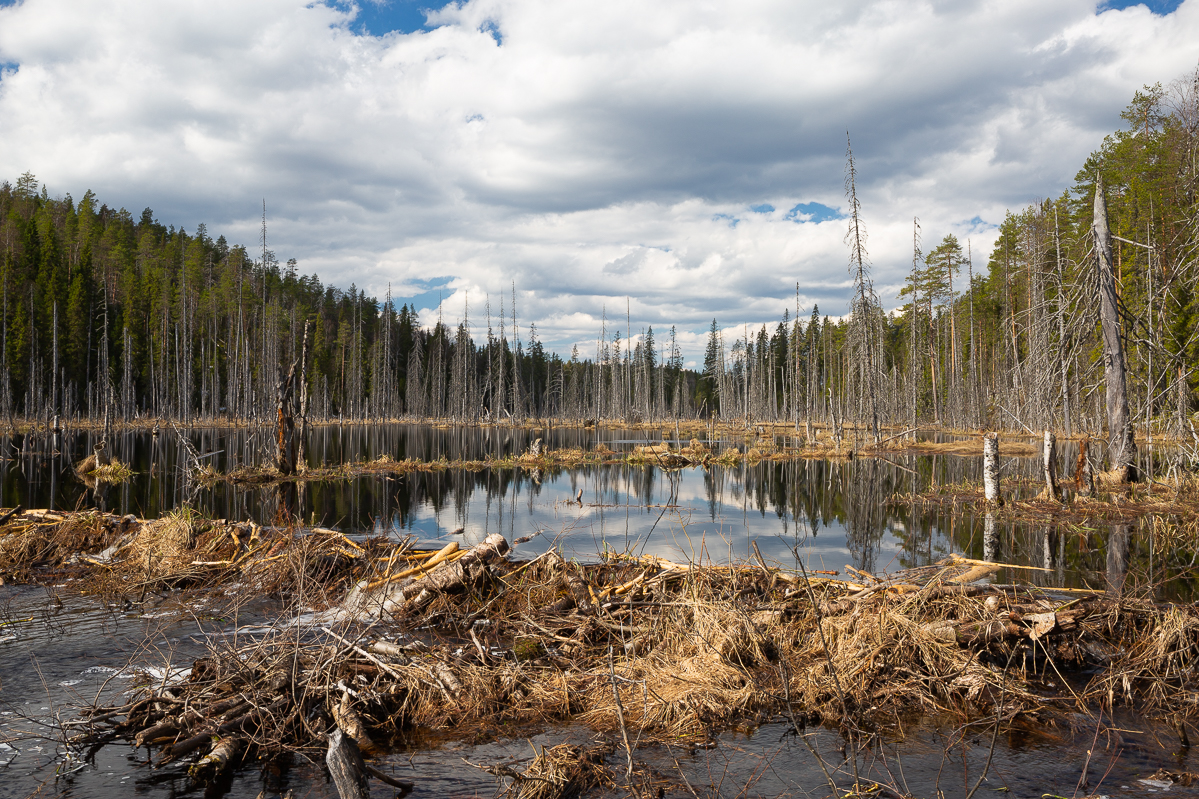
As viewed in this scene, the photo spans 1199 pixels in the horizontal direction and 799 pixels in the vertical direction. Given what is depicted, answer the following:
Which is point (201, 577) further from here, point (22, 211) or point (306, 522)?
point (22, 211)

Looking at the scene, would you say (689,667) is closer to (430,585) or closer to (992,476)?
(430,585)

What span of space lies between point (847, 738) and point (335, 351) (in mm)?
84625

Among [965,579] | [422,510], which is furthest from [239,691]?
[422,510]

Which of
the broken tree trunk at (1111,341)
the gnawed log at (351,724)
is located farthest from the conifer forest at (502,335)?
the gnawed log at (351,724)

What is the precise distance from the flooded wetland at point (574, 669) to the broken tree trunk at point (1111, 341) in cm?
508

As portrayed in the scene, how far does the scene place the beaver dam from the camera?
14.4 ft

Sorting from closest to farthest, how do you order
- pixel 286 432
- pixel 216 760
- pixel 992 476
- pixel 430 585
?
pixel 216 760 → pixel 430 585 → pixel 992 476 → pixel 286 432

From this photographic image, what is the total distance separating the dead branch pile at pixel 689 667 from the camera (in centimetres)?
481

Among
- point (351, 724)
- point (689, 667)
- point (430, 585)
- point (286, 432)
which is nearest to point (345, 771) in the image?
point (351, 724)

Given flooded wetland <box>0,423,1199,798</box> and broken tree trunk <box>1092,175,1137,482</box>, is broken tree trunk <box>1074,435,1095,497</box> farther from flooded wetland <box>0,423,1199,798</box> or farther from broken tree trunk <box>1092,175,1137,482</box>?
flooded wetland <box>0,423,1199,798</box>

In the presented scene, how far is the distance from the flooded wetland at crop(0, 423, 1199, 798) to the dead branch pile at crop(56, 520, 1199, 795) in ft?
0.09

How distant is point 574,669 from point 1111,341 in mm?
16122

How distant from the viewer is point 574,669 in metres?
5.95

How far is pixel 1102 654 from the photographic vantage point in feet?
20.2
